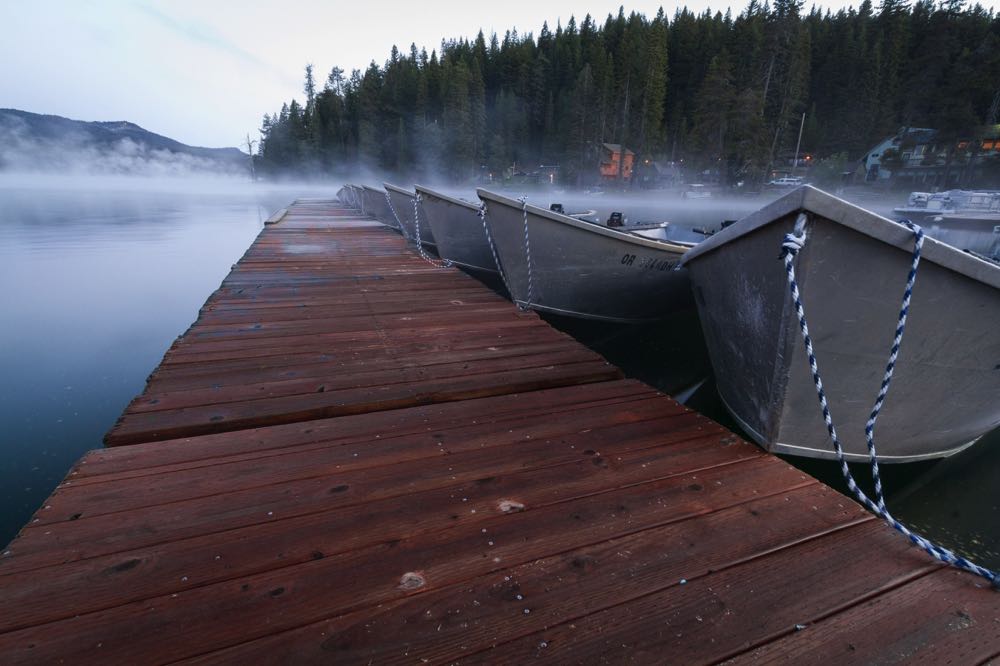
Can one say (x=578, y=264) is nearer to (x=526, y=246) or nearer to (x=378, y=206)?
(x=526, y=246)

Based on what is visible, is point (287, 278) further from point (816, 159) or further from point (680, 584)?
point (816, 159)

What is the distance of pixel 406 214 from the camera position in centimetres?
1131

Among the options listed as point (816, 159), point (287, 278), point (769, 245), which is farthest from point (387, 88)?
point (769, 245)

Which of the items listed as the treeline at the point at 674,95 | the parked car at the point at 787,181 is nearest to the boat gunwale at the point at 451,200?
the treeline at the point at 674,95

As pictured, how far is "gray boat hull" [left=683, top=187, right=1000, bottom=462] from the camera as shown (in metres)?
2.21

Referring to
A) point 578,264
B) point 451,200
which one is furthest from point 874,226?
point 451,200

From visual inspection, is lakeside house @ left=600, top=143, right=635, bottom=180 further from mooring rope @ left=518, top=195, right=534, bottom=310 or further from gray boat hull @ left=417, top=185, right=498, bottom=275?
mooring rope @ left=518, top=195, right=534, bottom=310

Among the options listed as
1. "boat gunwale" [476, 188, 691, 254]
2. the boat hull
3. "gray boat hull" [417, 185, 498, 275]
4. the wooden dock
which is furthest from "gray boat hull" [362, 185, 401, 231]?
the boat hull

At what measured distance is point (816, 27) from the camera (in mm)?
64625

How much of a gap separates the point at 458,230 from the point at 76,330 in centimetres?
631

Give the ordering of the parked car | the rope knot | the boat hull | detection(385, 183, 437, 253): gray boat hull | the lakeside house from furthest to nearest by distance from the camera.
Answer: the lakeside house, the parked car, the boat hull, detection(385, 183, 437, 253): gray boat hull, the rope knot

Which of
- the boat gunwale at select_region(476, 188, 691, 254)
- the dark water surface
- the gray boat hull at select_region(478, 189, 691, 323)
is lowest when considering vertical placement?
the dark water surface

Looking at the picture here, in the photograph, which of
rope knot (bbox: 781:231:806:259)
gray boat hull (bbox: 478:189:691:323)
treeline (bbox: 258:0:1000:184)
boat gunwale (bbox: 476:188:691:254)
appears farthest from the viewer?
treeline (bbox: 258:0:1000:184)

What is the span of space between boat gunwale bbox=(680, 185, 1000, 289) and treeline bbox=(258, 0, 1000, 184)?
4936cm
